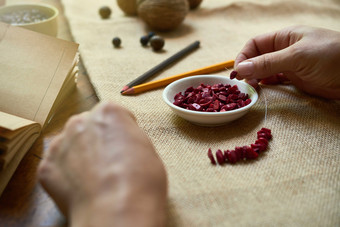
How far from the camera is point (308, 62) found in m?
0.83

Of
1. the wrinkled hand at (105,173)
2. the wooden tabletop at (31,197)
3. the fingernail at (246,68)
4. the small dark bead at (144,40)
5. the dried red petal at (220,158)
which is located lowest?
the small dark bead at (144,40)

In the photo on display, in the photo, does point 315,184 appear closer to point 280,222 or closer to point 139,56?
point 280,222

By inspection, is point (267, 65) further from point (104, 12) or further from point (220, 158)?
point (104, 12)

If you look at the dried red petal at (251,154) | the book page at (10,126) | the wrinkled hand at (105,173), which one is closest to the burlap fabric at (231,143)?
the dried red petal at (251,154)

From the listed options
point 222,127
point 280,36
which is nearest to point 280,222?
point 222,127

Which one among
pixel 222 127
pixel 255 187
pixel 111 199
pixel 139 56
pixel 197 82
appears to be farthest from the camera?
pixel 139 56

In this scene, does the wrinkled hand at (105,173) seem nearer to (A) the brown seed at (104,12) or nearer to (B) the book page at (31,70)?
(B) the book page at (31,70)

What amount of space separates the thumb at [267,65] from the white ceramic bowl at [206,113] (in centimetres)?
4

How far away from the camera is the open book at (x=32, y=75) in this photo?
31.2 inches

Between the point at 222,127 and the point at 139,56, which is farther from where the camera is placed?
the point at 139,56

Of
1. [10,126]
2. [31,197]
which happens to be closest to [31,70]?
[10,126]

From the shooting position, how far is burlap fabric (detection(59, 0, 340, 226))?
1.88ft

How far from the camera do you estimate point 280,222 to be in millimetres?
548

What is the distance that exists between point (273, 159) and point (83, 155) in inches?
15.1
